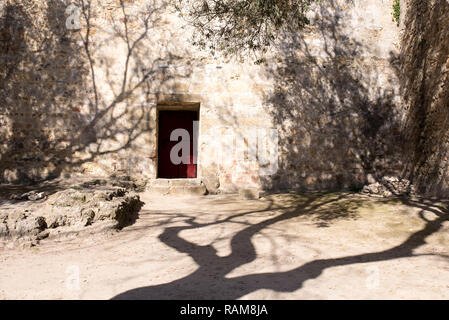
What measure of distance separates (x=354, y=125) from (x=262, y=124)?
7.11 feet

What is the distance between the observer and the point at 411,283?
235cm

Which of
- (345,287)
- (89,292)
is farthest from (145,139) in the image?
(345,287)

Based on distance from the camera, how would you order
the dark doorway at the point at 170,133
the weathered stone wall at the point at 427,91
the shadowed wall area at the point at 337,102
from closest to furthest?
1. the weathered stone wall at the point at 427,91
2. the shadowed wall area at the point at 337,102
3. the dark doorway at the point at 170,133

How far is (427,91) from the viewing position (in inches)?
250

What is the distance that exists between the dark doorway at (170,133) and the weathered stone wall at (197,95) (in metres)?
0.57

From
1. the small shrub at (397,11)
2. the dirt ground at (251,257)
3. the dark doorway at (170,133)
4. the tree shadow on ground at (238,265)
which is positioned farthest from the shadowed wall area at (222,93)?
the tree shadow on ground at (238,265)

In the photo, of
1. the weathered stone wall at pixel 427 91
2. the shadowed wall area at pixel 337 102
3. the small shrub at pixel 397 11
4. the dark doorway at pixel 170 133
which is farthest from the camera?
the small shrub at pixel 397 11

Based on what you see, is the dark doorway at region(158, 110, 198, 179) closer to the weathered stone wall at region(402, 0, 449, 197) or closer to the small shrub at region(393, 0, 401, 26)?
the weathered stone wall at region(402, 0, 449, 197)

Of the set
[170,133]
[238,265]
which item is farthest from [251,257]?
[170,133]

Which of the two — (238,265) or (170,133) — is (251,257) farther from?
(170,133)

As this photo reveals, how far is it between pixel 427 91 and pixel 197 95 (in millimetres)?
4739

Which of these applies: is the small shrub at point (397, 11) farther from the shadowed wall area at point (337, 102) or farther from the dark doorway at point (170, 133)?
the dark doorway at point (170, 133)

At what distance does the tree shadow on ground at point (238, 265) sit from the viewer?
225 centimetres
